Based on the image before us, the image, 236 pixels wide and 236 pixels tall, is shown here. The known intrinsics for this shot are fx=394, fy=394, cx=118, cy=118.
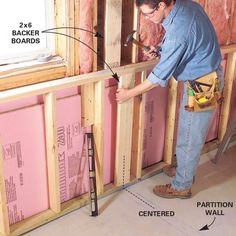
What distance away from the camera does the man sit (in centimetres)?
216

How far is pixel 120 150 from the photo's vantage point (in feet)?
9.04

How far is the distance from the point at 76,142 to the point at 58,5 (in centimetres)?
86

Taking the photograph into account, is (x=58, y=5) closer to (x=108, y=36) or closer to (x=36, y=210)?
(x=108, y=36)

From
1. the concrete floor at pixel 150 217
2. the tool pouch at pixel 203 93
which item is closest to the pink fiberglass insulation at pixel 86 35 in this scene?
the tool pouch at pixel 203 93

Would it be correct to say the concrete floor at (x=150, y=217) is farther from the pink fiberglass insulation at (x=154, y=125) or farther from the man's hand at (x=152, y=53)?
the man's hand at (x=152, y=53)

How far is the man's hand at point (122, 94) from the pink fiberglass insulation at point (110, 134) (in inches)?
3.1

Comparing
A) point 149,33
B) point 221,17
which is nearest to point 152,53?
point 149,33

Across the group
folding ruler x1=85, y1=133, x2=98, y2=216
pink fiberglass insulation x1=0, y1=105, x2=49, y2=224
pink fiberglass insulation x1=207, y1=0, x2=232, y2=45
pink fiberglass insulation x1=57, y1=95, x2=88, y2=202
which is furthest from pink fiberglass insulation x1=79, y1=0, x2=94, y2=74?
pink fiberglass insulation x1=207, y1=0, x2=232, y2=45

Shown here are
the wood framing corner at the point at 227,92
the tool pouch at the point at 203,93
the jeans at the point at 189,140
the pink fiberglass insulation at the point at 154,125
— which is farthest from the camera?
the wood framing corner at the point at 227,92


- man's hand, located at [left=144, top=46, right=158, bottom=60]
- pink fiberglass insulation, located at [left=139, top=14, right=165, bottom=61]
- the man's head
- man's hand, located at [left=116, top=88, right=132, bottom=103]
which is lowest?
man's hand, located at [left=116, top=88, right=132, bottom=103]

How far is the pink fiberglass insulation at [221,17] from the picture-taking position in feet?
9.67

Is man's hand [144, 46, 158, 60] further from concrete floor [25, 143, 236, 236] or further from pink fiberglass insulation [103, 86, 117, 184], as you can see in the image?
concrete floor [25, 143, 236, 236]

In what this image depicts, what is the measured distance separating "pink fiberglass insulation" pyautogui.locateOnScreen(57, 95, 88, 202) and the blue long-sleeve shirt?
0.53 metres

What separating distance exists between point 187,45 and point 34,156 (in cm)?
110
